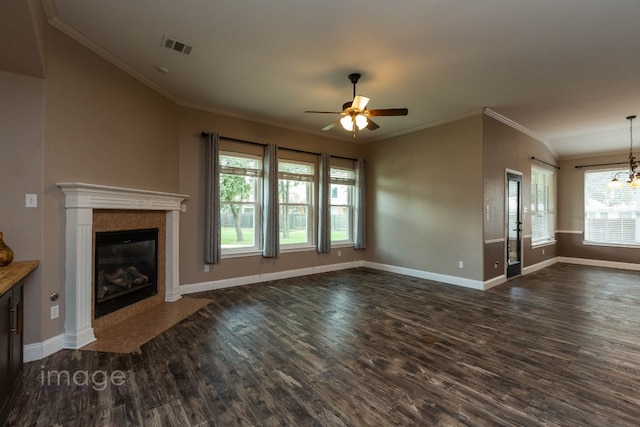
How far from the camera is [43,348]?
2600mm

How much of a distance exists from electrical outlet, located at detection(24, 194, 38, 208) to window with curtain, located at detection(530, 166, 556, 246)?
8350 millimetres

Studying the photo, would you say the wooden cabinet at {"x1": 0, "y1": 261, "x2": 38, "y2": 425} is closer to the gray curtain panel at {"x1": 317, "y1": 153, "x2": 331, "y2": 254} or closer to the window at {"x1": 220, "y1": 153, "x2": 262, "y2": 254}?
the window at {"x1": 220, "y1": 153, "x2": 262, "y2": 254}

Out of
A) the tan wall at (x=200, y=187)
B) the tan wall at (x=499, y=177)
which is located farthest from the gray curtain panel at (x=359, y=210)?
the tan wall at (x=499, y=177)

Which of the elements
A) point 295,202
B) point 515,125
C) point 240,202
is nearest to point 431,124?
point 515,125

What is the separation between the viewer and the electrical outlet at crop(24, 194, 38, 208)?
8.37ft

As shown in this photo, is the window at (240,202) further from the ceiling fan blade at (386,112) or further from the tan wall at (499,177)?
the tan wall at (499,177)

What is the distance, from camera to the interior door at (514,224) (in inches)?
223

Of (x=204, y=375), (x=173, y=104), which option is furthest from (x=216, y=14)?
(x=204, y=375)

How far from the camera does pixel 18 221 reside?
8.25 feet

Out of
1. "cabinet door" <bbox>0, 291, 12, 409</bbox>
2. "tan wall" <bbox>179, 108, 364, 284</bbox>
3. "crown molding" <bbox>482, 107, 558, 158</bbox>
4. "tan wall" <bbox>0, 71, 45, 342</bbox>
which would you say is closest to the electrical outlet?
"tan wall" <bbox>0, 71, 45, 342</bbox>

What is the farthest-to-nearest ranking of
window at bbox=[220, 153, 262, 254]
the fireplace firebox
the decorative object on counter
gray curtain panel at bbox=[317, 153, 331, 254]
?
gray curtain panel at bbox=[317, 153, 331, 254] < window at bbox=[220, 153, 262, 254] < the fireplace firebox < the decorative object on counter

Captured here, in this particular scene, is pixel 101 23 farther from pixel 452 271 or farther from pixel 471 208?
pixel 452 271

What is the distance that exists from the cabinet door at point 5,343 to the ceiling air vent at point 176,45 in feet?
8.40

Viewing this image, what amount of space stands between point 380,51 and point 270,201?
309 cm
